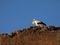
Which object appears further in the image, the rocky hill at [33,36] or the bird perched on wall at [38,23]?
the bird perched on wall at [38,23]

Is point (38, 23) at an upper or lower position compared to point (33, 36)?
upper

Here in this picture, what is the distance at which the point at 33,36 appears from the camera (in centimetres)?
4809

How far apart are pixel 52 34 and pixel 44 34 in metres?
0.95

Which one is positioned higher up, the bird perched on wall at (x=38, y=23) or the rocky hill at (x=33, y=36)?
the bird perched on wall at (x=38, y=23)

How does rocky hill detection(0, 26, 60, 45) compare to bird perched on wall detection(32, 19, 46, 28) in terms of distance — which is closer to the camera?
rocky hill detection(0, 26, 60, 45)

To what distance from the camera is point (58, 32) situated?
4712 cm

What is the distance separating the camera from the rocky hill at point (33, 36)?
47281 mm

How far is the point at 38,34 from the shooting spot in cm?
4797

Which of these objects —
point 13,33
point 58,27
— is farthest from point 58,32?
point 13,33

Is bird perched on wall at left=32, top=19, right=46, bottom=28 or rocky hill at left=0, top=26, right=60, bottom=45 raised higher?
bird perched on wall at left=32, top=19, right=46, bottom=28

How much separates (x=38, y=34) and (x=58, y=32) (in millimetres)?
2244

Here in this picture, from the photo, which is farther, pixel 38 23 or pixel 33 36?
pixel 38 23

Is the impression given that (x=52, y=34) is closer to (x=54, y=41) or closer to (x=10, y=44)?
(x=54, y=41)

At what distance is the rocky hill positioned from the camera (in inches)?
1861
